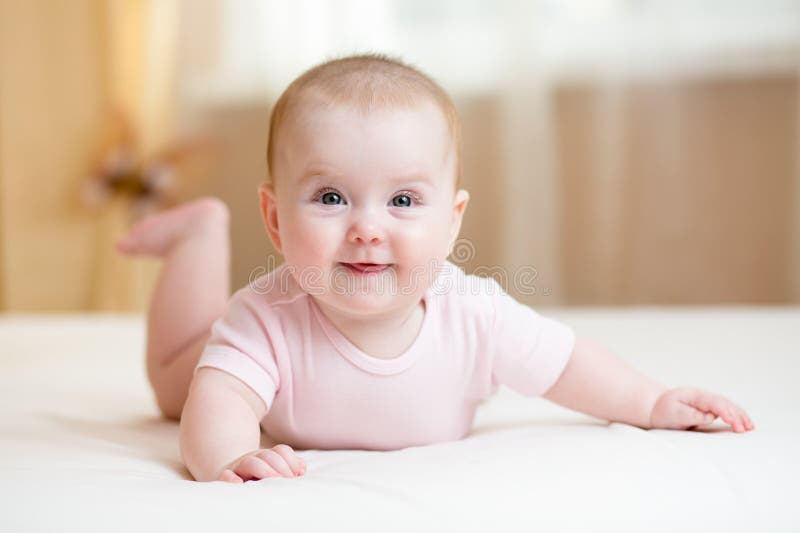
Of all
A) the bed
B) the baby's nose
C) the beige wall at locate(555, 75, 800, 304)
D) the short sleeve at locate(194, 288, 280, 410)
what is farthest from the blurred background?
the baby's nose

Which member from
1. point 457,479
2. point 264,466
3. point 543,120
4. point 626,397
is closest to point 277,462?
point 264,466

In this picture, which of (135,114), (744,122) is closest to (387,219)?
(744,122)

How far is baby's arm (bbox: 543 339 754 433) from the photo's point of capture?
105 cm

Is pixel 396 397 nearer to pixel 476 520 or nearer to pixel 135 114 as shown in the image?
pixel 476 520

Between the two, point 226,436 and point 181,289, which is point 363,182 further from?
point 181,289

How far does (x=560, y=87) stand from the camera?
2670mm

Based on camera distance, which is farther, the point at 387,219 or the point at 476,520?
the point at 387,219

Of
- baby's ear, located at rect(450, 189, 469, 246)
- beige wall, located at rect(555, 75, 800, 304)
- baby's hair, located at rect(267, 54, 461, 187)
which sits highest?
baby's hair, located at rect(267, 54, 461, 187)

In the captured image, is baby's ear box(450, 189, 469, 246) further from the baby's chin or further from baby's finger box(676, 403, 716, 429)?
baby's finger box(676, 403, 716, 429)

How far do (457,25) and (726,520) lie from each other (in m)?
2.07

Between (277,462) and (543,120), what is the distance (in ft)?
6.29

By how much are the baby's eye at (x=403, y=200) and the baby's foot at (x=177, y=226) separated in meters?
0.48

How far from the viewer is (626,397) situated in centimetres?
108

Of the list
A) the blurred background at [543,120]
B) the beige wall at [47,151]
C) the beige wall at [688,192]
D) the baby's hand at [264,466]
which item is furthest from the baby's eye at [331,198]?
the beige wall at [47,151]
